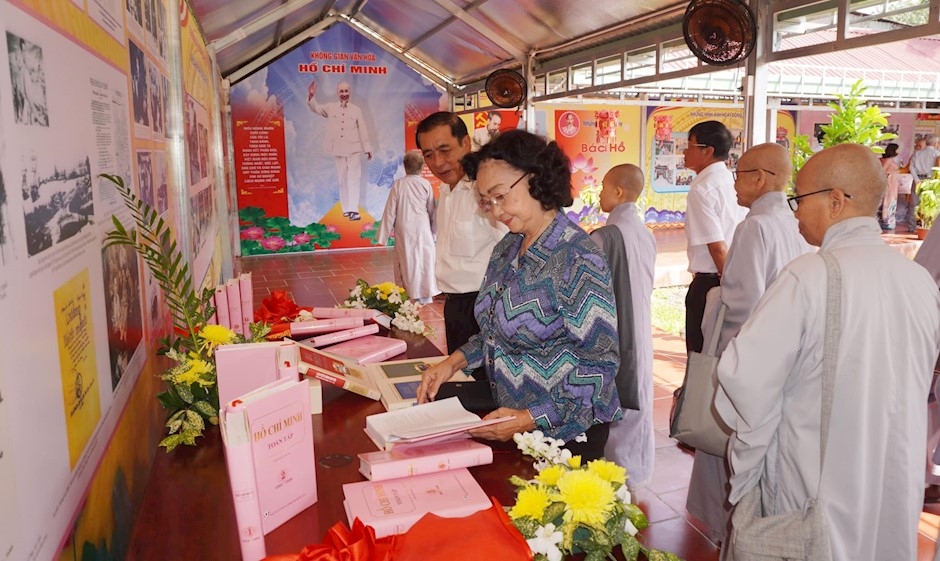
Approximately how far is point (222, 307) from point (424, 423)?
108cm

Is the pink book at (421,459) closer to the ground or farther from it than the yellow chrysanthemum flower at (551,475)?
closer to the ground

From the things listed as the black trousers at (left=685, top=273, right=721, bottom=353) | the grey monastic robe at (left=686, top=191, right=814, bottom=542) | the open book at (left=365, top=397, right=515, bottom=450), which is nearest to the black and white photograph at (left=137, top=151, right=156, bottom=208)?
the open book at (left=365, top=397, right=515, bottom=450)

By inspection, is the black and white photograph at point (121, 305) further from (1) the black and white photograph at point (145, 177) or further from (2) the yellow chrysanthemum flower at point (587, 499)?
(2) the yellow chrysanthemum flower at point (587, 499)

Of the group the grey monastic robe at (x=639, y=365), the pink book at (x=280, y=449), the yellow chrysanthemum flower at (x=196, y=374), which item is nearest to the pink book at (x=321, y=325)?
the yellow chrysanthemum flower at (x=196, y=374)

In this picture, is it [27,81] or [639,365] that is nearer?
[27,81]

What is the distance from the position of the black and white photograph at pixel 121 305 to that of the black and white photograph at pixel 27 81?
0.45m

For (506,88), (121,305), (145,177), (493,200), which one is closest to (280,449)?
(121,305)

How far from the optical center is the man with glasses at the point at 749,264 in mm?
2682

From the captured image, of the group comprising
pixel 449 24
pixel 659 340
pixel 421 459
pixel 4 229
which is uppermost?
pixel 449 24

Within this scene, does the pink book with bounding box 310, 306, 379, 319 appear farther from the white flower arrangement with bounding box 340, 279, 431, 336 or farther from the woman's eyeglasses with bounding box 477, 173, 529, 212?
the woman's eyeglasses with bounding box 477, 173, 529, 212

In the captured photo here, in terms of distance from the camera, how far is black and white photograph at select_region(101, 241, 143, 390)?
1.50 metres

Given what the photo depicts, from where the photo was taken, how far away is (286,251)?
39.0ft

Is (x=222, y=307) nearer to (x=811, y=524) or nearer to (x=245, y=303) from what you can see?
(x=245, y=303)

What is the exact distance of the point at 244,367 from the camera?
1664 millimetres
